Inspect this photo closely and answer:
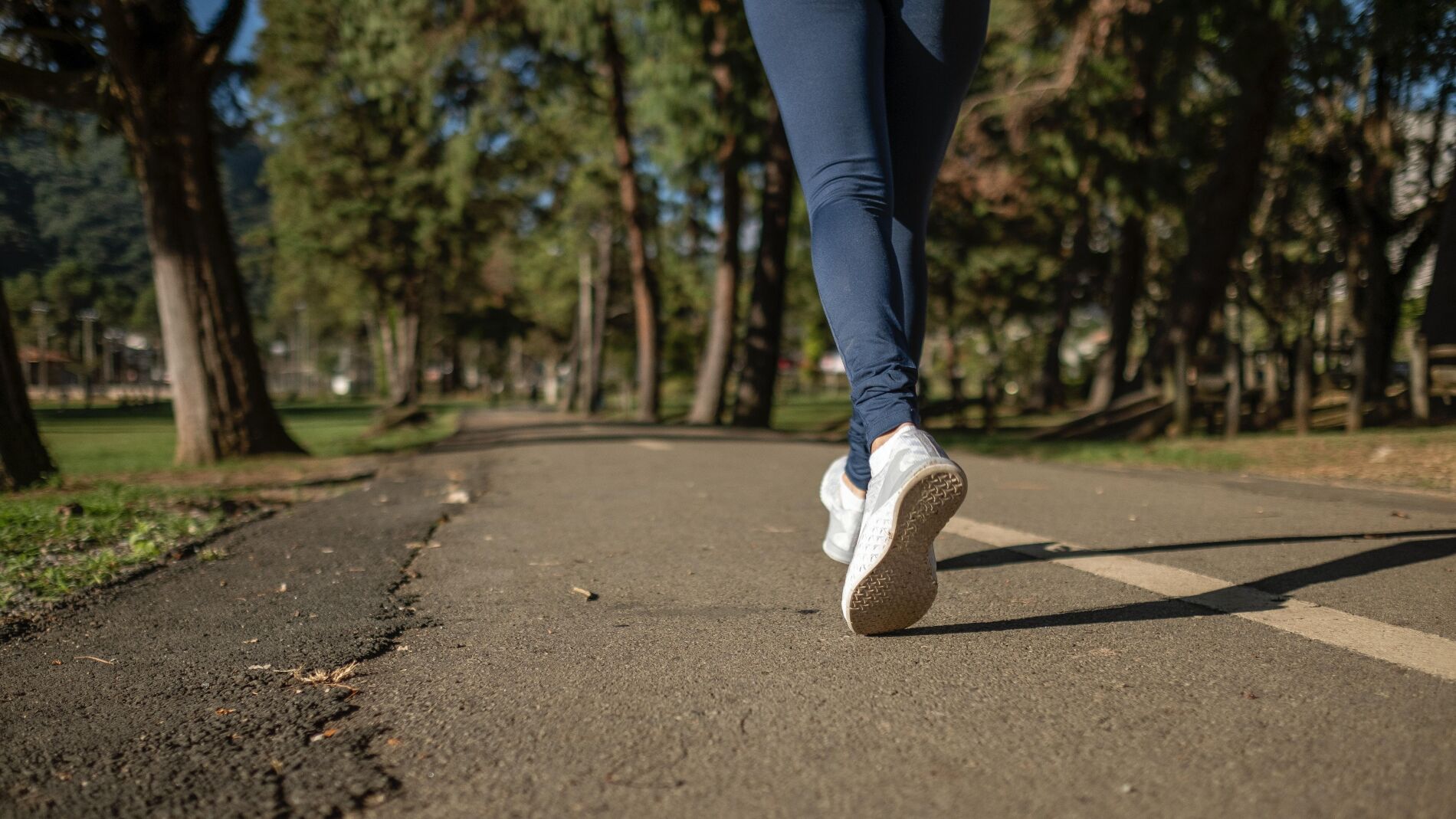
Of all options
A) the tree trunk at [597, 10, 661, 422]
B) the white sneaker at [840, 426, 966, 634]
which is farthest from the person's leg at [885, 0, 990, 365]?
the tree trunk at [597, 10, 661, 422]

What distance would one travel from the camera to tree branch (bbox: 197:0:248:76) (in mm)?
9531

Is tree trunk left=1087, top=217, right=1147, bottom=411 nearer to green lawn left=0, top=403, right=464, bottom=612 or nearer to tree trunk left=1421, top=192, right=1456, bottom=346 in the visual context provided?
tree trunk left=1421, top=192, right=1456, bottom=346

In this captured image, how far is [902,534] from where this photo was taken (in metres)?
1.90

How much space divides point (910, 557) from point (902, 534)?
0.07 meters

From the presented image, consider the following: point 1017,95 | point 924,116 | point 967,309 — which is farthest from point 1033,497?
point 967,309

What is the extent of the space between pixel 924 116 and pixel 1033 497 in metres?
2.67

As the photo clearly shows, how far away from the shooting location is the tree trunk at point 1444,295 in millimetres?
10961

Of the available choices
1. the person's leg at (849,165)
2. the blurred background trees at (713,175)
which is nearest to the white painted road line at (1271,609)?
the person's leg at (849,165)

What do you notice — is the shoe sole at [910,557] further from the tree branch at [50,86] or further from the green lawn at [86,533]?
the tree branch at [50,86]

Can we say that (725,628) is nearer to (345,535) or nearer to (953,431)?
(345,535)

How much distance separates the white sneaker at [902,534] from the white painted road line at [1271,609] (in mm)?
770

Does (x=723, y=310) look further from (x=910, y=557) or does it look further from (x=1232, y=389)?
(x=910, y=557)

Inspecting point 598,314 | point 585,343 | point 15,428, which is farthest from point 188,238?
point 585,343

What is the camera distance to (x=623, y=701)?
168 centimetres
